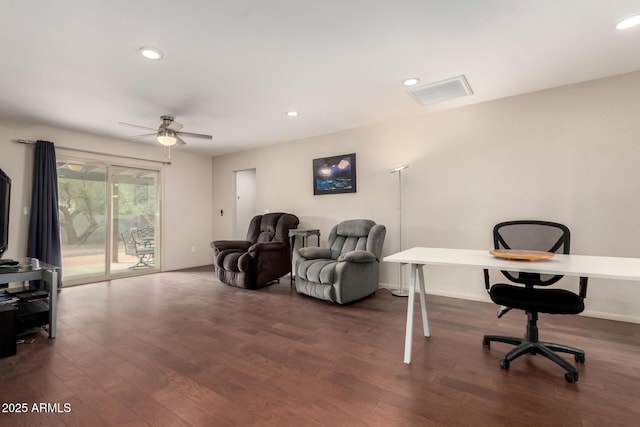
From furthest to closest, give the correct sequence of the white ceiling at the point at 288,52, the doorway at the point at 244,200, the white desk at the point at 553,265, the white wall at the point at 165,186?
1. the doorway at the point at 244,200
2. the white wall at the point at 165,186
3. the white ceiling at the point at 288,52
4. the white desk at the point at 553,265

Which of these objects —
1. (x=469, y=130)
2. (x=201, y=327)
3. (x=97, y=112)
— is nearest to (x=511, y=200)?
(x=469, y=130)

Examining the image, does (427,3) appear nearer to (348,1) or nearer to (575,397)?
(348,1)

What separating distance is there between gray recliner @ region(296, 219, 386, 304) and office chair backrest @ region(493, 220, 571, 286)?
1471 millimetres

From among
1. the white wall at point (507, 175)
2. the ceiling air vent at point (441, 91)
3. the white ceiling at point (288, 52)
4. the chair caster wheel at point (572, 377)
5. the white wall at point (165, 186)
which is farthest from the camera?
the white wall at point (165, 186)

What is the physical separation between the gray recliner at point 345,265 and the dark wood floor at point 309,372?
0.33 meters

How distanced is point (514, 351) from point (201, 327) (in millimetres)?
2514

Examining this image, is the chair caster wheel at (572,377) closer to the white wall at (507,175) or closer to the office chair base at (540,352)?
the office chair base at (540,352)

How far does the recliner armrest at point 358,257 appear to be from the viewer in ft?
11.3

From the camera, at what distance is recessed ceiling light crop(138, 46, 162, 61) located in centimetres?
234

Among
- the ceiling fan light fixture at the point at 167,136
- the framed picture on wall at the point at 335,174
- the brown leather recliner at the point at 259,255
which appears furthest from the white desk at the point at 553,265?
the ceiling fan light fixture at the point at 167,136

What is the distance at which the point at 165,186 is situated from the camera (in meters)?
5.67

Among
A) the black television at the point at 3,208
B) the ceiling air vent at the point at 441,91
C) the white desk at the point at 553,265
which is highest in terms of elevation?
the ceiling air vent at the point at 441,91

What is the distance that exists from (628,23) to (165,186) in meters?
6.26

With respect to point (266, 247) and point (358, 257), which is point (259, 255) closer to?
point (266, 247)
